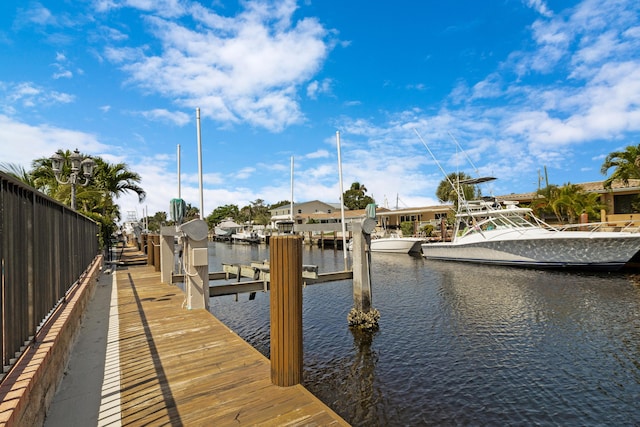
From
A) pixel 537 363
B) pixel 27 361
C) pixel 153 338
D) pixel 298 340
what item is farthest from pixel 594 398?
pixel 27 361

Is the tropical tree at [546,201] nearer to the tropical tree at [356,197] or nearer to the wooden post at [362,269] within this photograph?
the wooden post at [362,269]

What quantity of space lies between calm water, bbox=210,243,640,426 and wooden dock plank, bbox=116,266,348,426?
2318 mm

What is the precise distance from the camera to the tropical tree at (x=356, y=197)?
2827 inches

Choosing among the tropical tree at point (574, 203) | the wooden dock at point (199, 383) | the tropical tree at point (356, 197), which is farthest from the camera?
the tropical tree at point (356, 197)

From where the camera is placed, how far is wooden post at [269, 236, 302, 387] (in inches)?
154

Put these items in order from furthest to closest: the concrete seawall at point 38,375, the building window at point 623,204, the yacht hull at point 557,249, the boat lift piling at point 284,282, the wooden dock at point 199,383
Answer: the building window at point 623,204, the yacht hull at point 557,249, the boat lift piling at point 284,282, the wooden dock at point 199,383, the concrete seawall at point 38,375

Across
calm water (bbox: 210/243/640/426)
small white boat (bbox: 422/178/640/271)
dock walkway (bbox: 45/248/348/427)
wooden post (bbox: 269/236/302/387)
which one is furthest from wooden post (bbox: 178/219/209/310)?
small white boat (bbox: 422/178/640/271)

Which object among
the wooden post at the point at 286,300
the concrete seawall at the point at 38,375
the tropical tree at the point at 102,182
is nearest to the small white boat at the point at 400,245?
the tropical tree at the point at 102,182

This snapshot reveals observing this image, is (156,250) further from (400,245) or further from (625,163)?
(625,163)

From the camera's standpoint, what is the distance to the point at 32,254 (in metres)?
3.54

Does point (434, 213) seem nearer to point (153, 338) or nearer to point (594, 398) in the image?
point (594, 398)

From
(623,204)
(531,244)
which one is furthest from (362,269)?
(623,204)

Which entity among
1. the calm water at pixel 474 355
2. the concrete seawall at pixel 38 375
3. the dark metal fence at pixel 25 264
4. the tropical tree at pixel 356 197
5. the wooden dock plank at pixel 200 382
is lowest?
the calm water at pixel 474 355

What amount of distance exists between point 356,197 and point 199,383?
7142 cm
